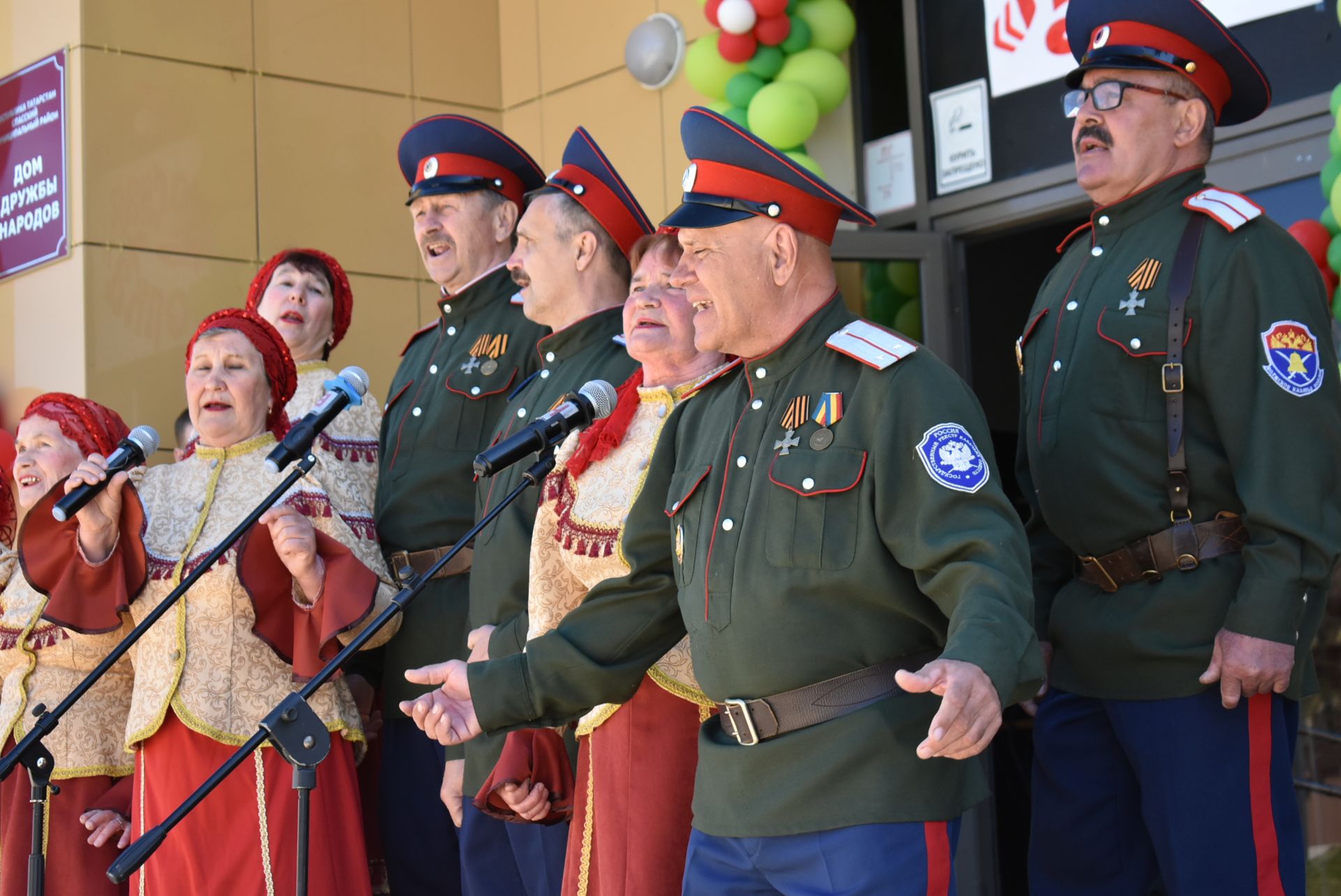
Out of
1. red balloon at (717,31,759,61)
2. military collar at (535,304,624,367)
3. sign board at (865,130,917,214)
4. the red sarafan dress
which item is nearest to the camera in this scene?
the red sarafan dress

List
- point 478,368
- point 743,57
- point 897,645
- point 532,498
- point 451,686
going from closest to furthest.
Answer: point 897,645, point 451,686, point 532,498, point 478,368, point 743,57

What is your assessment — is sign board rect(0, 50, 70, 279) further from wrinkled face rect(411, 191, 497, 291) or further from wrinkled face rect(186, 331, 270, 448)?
wrinkled face rect(186, 331, 270, 448)

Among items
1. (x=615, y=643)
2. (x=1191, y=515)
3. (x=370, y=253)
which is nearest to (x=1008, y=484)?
(x=370, y=253)

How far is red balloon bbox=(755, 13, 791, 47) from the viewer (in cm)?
575

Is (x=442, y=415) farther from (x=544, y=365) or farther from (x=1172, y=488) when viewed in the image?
(x=1172, y=488)

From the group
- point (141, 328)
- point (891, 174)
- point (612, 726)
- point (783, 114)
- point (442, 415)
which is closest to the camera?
point (612, 726)

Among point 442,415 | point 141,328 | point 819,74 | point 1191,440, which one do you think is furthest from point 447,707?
point 141,328

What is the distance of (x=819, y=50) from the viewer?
585 cm

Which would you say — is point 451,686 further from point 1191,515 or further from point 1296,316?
point 1296,316

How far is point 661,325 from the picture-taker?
3562mm

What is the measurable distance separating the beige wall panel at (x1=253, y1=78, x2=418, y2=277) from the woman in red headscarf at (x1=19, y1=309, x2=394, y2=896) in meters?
2.63

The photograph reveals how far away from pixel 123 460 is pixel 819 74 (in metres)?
2.88

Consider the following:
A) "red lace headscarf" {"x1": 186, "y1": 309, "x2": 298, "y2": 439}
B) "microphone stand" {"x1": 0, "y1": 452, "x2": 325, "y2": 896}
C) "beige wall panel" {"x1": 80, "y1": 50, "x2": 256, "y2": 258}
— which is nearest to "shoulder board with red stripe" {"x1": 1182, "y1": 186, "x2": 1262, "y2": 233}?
"microphone stand" {"x1": 0, "y1": 452, "x2": 325, "y2": 896}

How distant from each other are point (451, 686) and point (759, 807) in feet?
1.93
